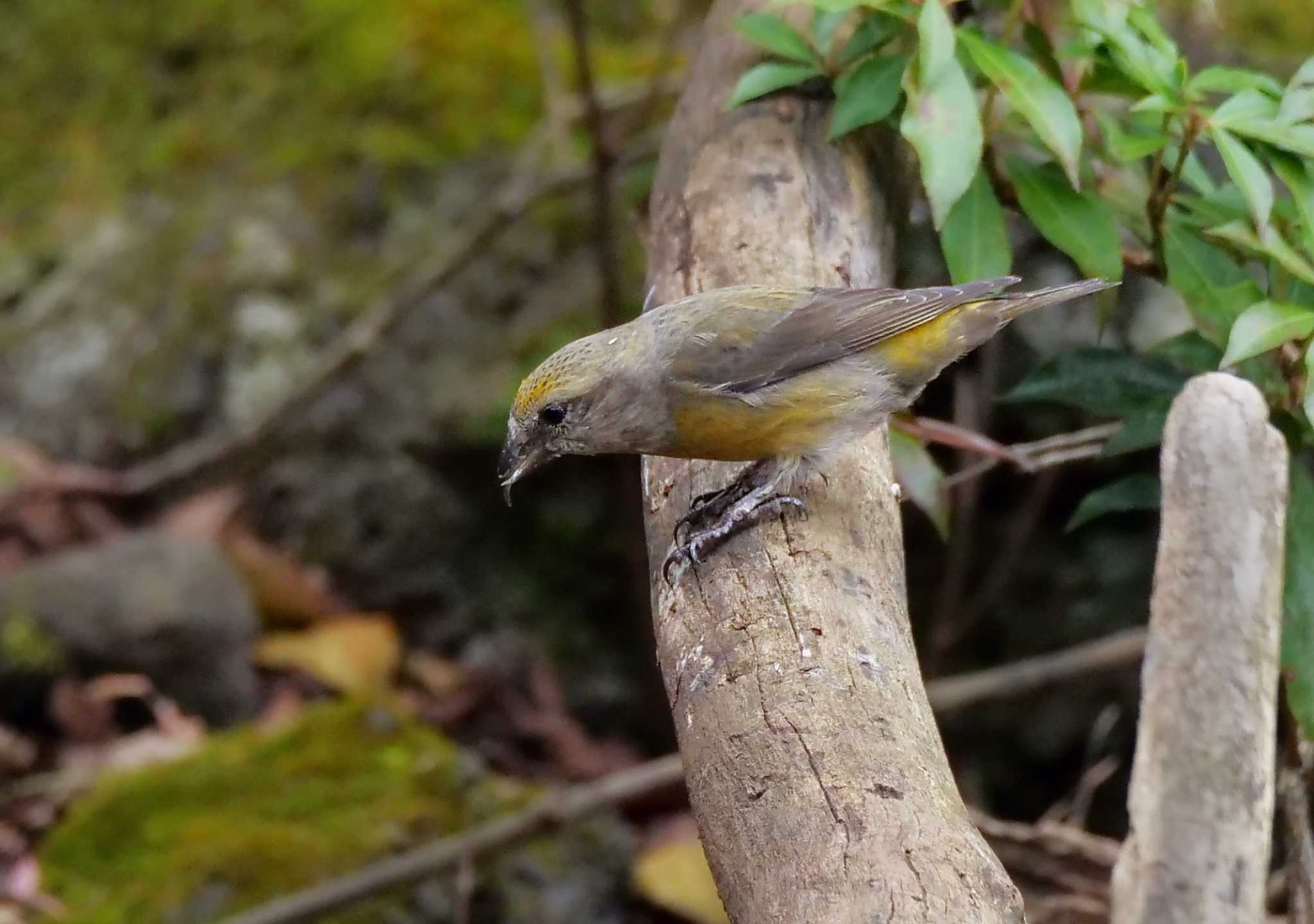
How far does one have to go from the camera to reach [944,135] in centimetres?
252

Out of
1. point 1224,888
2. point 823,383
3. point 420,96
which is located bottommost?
point 1224,888

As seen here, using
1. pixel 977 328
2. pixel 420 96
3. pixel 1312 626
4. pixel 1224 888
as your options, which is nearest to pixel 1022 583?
pixel 977 328

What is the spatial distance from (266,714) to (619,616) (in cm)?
139

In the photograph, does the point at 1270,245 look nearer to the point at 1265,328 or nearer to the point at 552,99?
the point at 1265,328

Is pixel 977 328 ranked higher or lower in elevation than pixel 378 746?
higher

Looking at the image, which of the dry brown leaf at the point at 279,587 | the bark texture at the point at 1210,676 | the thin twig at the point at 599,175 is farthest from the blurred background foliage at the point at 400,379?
the bark texture at the point at 1210,676

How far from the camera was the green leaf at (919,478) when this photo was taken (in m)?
3.05

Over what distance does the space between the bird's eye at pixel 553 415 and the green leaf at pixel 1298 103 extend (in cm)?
146

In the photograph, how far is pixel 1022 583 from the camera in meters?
5.25

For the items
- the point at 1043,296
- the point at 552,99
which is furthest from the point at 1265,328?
the point at 552,99

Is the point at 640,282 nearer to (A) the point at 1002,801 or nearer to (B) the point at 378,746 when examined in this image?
(B) the point at 378,746

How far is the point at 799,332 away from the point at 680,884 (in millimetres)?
1931

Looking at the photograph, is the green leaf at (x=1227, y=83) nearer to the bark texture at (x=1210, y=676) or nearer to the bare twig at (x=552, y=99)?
the bark texture at (x=1210, y=676)

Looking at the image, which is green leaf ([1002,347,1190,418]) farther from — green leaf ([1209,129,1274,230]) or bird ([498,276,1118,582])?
green leaf ([1209,129,1274,230])
